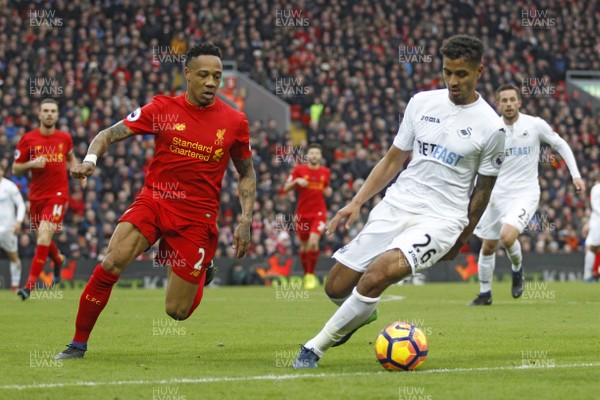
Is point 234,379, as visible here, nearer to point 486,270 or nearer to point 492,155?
point 492,155

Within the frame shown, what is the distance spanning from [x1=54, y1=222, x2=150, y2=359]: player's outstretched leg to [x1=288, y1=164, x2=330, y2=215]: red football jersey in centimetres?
1326

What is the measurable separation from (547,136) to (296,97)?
16875 mm

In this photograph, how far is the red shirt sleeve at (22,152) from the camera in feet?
52.0

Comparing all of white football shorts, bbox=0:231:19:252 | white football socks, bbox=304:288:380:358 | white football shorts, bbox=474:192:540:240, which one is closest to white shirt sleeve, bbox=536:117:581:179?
white football shorts, bbox=474:192:540:240

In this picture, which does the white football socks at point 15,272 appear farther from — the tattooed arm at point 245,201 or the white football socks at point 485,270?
the tattooed arm at point 245,201

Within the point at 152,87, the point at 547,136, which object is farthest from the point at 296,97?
the point at 547,136

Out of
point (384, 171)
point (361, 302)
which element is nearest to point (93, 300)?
point (361, 302)

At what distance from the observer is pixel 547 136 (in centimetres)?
1440

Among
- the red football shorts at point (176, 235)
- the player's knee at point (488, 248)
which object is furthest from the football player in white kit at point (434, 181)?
the player's knee at point (488, 248)

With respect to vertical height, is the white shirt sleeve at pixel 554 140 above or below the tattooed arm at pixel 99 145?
below

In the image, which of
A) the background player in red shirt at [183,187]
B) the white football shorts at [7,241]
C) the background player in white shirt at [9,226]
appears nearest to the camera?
the background player in red shirt at [183,187]

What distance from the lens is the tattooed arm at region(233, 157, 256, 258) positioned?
856 centimetres

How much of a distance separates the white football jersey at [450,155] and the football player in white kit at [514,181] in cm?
630

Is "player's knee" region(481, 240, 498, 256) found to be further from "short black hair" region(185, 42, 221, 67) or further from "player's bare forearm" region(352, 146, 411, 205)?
"short black hair" region(185, 42, 221, 67)
